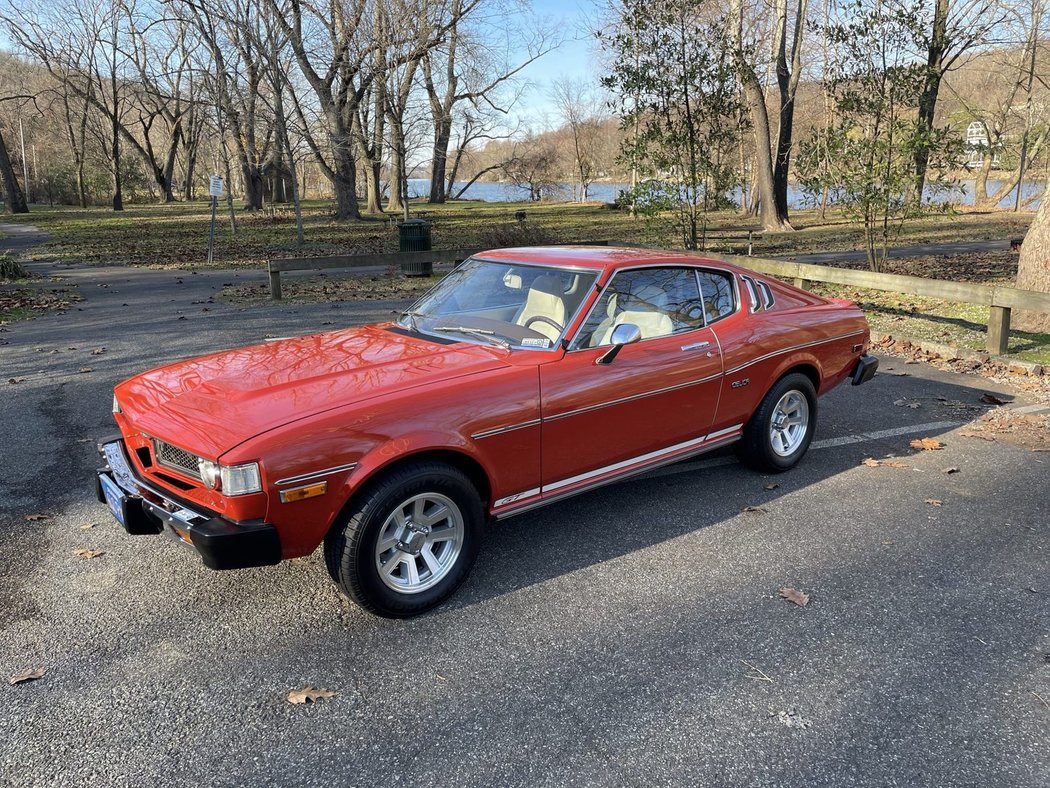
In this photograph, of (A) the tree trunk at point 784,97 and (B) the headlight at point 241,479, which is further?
(A) the tree trunk at point 784,97

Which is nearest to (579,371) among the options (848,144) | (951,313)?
(951,313)

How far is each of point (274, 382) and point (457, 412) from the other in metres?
0.90

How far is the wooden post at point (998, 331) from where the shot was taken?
26.1 feet

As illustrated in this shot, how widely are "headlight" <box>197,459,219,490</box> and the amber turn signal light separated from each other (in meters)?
0.28

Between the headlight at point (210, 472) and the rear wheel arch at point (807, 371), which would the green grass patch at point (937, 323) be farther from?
the headlight at point (210, 472)

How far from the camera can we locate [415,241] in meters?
15.3

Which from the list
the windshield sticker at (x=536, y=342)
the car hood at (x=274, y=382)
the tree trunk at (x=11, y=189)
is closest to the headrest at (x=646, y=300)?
the windshield sticker at (x=536, y=342)

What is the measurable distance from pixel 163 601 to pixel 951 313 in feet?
35.1

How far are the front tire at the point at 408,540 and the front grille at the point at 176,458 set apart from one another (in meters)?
0.65

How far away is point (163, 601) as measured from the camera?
355 cm

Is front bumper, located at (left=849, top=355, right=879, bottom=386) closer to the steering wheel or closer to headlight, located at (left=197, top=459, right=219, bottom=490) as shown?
the steering wheel

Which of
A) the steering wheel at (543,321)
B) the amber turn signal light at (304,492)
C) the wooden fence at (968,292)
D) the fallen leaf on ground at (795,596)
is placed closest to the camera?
the amber turn signal light at (304,492)

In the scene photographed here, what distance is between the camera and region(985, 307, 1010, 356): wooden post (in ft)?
26.1

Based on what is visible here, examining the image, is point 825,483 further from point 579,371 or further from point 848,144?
point 848,144
